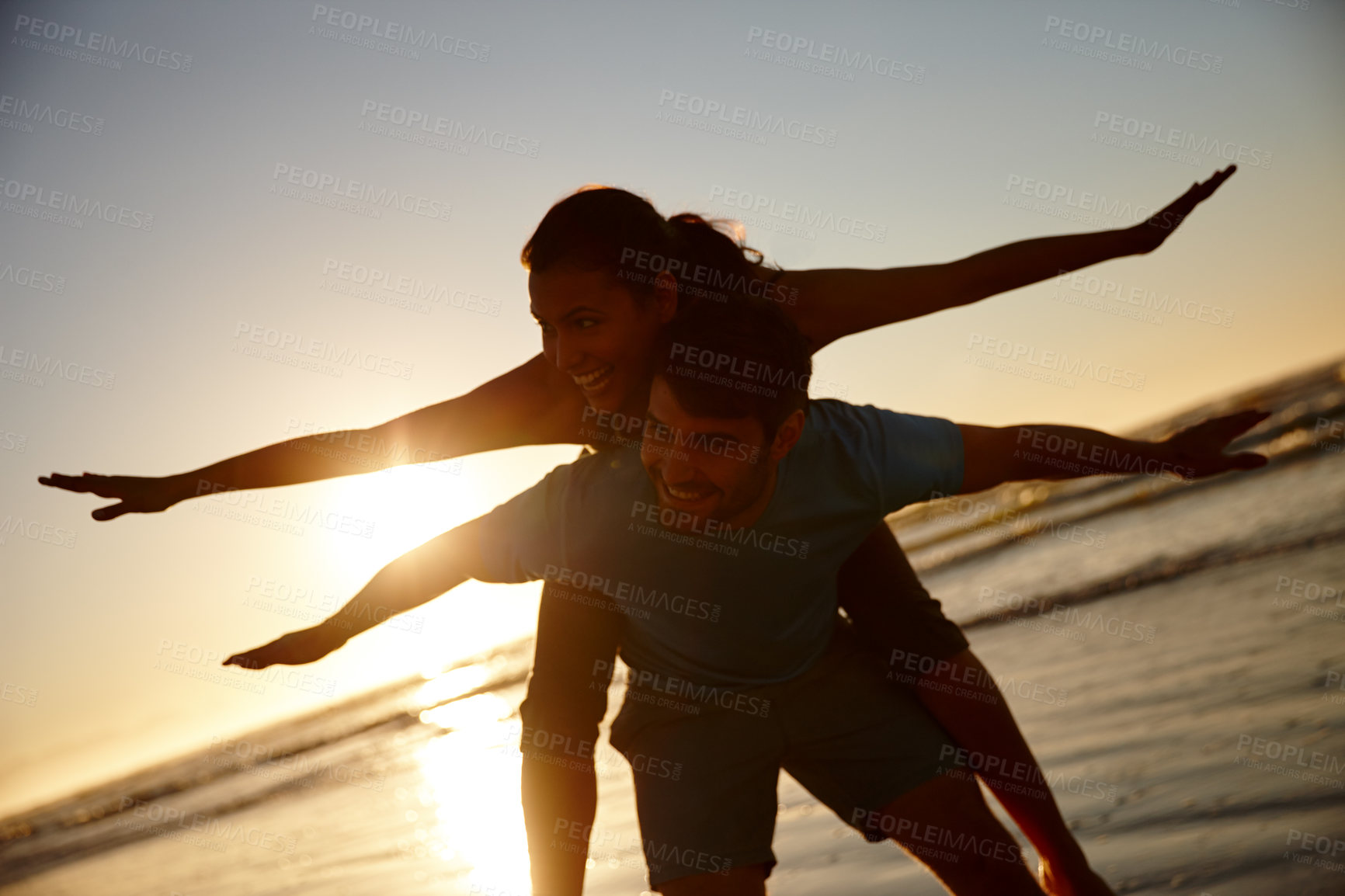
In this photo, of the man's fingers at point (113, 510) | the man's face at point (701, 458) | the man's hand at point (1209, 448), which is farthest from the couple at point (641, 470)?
the man's hand at point (1209, 448)

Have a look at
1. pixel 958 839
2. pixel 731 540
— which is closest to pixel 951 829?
pixel 958 839

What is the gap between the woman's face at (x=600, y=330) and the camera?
3006mm

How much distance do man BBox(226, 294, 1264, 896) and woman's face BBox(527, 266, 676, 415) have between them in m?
0.29

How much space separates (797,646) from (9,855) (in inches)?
619

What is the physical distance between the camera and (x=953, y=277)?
3125 mm

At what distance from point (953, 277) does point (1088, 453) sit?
757mm

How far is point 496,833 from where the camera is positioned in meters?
5.64

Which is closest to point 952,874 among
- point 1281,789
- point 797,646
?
point 797,646

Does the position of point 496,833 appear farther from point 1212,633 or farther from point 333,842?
point 1212,633

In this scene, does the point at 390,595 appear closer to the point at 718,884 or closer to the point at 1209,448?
the point at 718,884

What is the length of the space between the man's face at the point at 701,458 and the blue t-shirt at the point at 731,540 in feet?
0.26

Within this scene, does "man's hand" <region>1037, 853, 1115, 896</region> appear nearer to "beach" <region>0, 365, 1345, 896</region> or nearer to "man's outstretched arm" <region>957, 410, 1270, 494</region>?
"beach" <region>0, 365, 1345, 896</region>

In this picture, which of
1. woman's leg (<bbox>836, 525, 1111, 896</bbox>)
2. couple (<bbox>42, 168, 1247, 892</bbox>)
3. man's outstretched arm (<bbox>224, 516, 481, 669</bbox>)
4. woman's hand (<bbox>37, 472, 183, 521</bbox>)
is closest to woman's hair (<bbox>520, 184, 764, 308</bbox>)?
couple (<bbox>42, 168, 1247, 892</bbox>)

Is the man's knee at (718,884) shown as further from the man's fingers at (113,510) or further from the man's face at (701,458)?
the man's fingers at (113,510)
